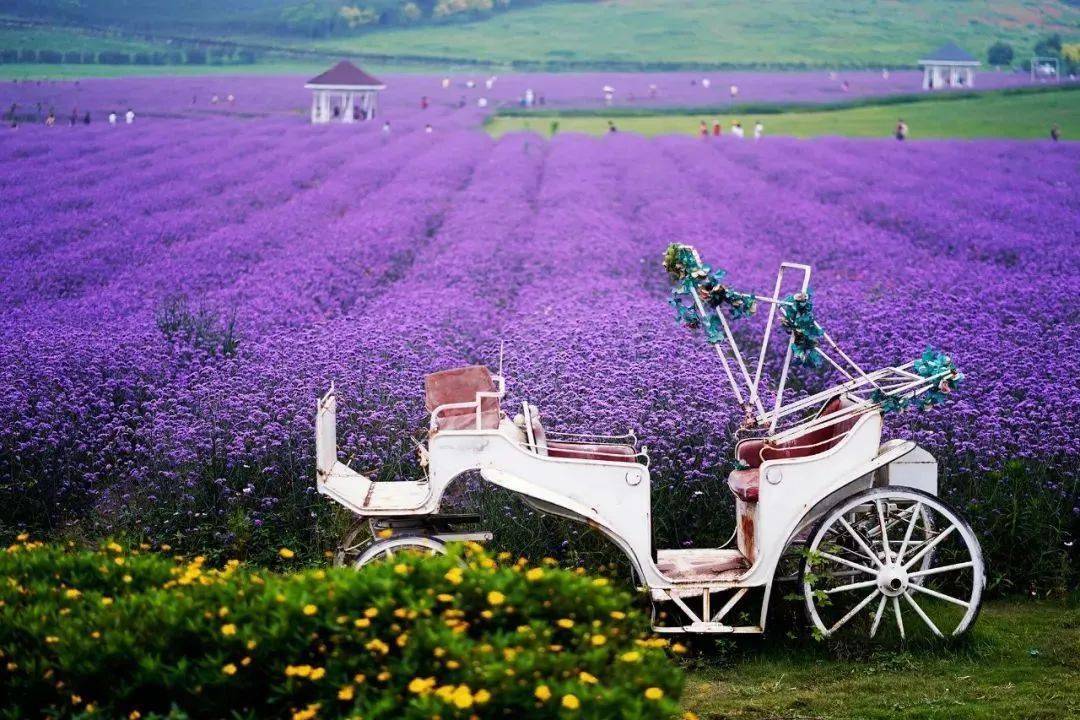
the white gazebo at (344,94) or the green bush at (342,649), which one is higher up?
the white gazebo at (344,94)

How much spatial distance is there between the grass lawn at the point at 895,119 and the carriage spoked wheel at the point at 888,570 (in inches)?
548

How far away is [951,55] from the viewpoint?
19.6 m

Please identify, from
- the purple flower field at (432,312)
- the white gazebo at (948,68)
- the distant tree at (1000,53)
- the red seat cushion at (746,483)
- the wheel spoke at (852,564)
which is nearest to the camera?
the wheel spoke at (852,564)

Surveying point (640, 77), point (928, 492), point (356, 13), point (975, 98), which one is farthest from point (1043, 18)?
point (928, 492)

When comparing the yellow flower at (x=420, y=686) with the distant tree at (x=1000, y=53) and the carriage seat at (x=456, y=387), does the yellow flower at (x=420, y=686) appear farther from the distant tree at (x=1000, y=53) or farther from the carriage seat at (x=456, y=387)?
the distant tree at (x=1000, y=53)

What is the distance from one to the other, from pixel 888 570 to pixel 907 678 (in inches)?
15.7

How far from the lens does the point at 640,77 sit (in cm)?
2400

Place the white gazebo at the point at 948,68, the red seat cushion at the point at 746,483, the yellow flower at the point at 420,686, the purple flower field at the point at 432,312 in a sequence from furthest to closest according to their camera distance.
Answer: the white gazebo at the point at 948,68
the purple flower field at the point at 432,312
the red seat cushion at the point at 746,483
the yellow flower at the point at 420,686

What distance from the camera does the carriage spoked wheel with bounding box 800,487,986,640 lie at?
14.8ft

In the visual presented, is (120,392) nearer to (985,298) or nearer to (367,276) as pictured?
(367,276)

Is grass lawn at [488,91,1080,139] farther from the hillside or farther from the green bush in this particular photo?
the green bush

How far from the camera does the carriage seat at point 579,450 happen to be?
4812mm

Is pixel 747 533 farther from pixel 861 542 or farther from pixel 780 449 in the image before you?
pixel 861 542

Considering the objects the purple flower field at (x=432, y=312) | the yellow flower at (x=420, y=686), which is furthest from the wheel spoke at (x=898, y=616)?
the yellow flower at (x=420, y=686)
